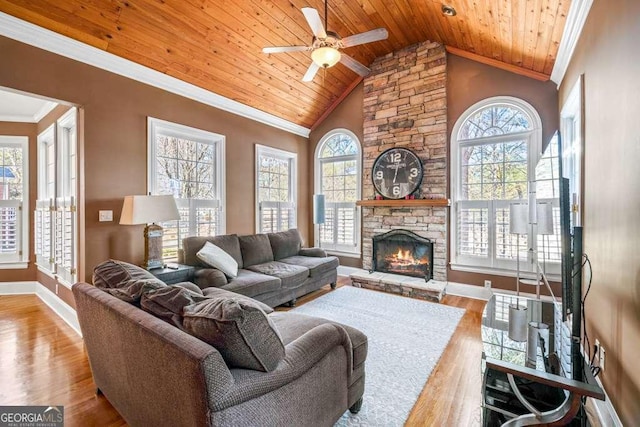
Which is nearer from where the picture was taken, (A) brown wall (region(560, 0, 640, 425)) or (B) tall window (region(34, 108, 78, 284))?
(A) brown wall (region(560, 0, 640, 425))

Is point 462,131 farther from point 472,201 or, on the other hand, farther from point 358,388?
point 358,388

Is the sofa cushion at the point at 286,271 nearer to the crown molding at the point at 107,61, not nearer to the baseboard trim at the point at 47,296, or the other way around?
the baseboard trim at the point at 47,296

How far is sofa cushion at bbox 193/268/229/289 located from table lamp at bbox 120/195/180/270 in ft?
1.54

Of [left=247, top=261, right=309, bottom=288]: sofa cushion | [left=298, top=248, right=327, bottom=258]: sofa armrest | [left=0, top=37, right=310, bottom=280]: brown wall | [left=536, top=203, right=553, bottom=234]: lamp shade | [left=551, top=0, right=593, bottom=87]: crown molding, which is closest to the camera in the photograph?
[left=551, top=0, right=593, bottom=87]: crown molding

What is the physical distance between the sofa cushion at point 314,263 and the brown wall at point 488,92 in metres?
1.90

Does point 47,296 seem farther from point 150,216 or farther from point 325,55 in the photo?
point 325,55

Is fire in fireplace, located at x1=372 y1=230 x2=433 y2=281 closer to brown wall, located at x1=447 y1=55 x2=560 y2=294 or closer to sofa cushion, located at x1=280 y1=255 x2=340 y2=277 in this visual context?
brown wall, located at x1=447 y1=55 x2=560 y2=294

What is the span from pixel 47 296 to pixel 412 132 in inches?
243

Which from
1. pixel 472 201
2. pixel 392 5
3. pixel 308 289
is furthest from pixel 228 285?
pixel 392 5

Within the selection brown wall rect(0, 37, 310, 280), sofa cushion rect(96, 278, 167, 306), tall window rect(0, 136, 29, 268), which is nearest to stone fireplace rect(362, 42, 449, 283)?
brown wall rect(0, 37, 310, 280)

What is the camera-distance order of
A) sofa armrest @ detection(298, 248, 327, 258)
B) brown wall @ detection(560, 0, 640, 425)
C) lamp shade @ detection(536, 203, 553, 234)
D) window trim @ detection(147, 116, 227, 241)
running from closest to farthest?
brown wall @ detection(560, 0, 640, 425) → lamp shade @ detection(536, 203, 553, 234) → window trim @ detection(147, 116, 227, 241) → sofa armrest @ detection(298, 248, 327, 258)

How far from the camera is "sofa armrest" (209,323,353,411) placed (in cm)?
118

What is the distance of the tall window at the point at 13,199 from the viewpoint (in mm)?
4656

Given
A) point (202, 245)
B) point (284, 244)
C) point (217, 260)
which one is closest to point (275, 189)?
point (284, 244)
